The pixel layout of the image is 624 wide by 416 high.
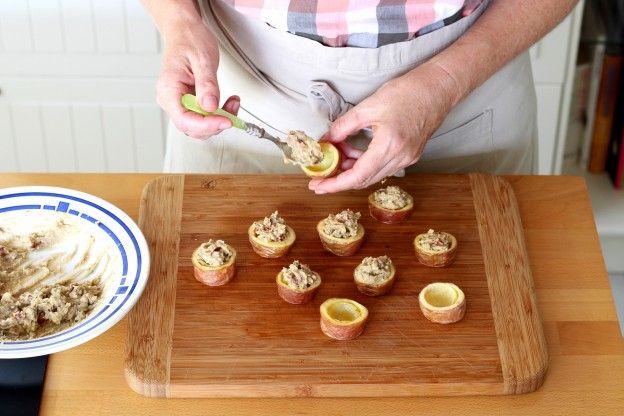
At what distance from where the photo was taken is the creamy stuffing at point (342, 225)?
148 cm

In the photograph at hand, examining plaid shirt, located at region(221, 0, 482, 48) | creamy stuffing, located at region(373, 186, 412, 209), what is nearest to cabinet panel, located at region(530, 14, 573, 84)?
plaid shirt, located at region(221, 0, 482, 48)

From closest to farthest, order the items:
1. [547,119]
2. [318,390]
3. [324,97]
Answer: [318,390]
[324,97]
[547,119]


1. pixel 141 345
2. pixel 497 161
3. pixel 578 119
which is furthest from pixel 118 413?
pixel 578 119

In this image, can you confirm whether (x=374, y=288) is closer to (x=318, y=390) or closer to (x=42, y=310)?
(x=318, y=390)

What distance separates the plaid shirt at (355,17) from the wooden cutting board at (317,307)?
25 cm

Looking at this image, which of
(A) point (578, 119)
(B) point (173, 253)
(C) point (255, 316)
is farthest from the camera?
(A) point (578, 119)

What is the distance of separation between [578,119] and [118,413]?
193 centimetres

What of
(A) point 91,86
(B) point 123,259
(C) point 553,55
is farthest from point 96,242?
(C) point 553,55

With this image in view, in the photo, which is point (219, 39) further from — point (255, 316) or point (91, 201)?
point (255, 316)

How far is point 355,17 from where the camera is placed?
61.0 inches

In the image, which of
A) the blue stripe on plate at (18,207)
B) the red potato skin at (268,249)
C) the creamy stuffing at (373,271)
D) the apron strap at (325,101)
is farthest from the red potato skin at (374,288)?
the blue stripe on plate at (18,207)

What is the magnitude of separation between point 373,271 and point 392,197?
18 cm

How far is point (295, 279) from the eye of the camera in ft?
4.58

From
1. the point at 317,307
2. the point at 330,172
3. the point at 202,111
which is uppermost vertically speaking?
the point at 202,111
